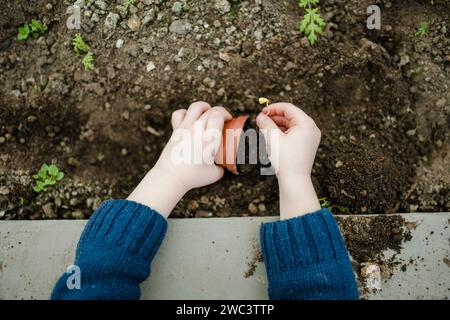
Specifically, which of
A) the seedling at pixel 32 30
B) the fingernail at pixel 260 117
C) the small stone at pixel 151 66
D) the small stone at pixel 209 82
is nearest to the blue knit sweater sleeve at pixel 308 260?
the fingernail at pixel 260 117

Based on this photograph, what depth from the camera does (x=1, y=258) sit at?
2.26 meters

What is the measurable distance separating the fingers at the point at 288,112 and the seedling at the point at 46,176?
1245 mm

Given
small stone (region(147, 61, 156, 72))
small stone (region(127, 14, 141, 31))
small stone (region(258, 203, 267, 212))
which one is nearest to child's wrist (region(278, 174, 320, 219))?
small stone (region(258, 203, 267, 212))

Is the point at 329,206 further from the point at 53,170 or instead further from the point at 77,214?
the point at 53,170

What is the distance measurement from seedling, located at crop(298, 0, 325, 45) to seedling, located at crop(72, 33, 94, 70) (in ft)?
4.09

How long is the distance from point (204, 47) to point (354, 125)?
3.21 ft

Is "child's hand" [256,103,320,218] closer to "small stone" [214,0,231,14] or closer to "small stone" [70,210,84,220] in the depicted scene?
"small stone" [214,0,231,14]

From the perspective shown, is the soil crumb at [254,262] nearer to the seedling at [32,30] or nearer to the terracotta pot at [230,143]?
the terracotta pot at [230,143]

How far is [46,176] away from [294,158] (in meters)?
1.43

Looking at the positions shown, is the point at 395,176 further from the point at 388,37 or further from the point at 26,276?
the point at 26,276

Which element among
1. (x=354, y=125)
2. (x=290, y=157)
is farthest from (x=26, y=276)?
(x=354, y=125)

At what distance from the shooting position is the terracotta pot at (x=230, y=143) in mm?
2195

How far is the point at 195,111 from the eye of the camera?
228 cm

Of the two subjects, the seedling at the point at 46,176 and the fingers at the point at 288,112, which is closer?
the fingers at the point at 288,112
